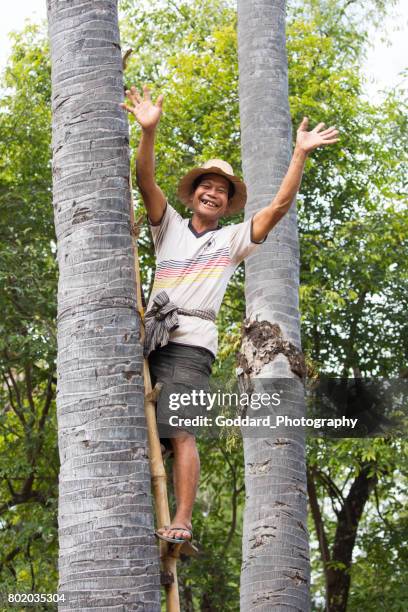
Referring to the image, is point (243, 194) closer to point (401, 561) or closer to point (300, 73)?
point (300, 73)

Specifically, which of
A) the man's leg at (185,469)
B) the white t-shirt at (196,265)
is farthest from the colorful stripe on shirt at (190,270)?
the man's leg at (185,469)

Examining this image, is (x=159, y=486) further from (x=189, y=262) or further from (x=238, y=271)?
(x=238, y=271)

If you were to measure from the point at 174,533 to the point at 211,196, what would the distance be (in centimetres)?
159

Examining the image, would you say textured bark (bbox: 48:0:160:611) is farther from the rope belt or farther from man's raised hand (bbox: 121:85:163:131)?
the rope belt

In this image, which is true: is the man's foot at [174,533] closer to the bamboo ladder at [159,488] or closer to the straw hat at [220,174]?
the bamboo ladder at [159,488]

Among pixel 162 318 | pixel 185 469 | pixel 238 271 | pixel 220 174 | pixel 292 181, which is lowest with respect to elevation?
pixel 185 469

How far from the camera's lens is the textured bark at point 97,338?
323 centimetres

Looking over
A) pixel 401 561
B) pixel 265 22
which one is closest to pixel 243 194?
pixel 265 22

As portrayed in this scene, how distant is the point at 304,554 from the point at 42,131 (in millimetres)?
8576

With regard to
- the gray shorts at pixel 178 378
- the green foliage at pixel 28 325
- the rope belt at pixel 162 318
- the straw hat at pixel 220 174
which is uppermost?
the green foliage at pixel 28 325

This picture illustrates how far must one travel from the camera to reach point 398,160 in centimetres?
1365

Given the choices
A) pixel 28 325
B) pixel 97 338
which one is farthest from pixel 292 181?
pixel 28 325

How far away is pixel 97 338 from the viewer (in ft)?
11.3

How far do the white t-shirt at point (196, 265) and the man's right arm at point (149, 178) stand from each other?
5cm
